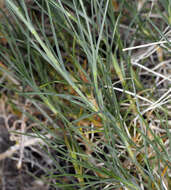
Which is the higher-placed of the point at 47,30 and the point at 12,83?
the point at 47,30

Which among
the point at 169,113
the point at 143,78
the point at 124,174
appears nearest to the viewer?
the point at 124,174

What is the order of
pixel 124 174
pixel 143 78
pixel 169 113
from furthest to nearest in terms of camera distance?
1. pixel 143 78
2. pixel 169 113
3. pixel 124 174

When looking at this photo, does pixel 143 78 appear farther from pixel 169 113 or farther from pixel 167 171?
pixel 167 171

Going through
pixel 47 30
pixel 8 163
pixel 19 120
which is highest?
pixel 47 30

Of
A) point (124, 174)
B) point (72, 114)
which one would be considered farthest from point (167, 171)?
point (72, 114)

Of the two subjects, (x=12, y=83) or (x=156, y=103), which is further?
(x=12, y=83)

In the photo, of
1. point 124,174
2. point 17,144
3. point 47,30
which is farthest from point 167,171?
point 47,30

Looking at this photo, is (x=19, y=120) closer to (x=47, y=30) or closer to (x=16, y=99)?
(x=16, y=99)
